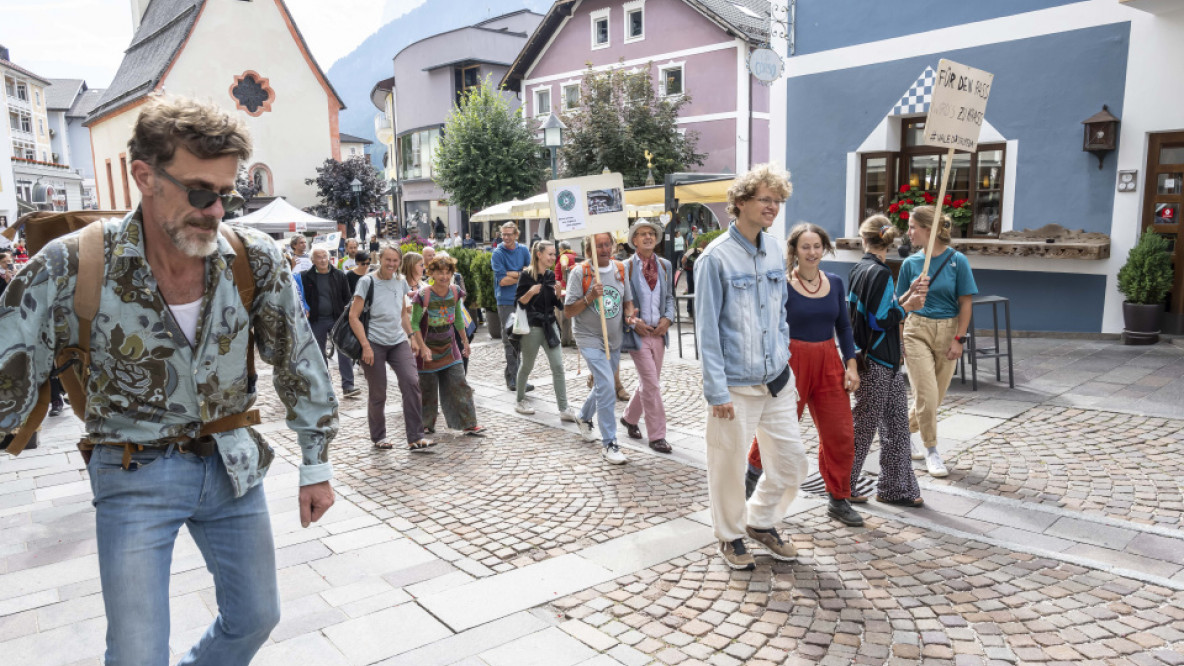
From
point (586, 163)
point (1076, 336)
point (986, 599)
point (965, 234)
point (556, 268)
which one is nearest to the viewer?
point (986, 599)

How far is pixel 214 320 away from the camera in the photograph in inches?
87.8

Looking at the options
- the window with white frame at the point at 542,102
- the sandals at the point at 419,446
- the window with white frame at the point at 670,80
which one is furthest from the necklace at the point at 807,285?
the window with white frame at the point at 542,102

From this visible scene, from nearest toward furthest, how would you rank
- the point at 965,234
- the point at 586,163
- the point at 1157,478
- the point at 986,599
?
the point at 986,599
the point at 1157,478
the point at 965,234
the point at 586,163

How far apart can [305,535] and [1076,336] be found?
10697 mm

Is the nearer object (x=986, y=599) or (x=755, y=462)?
(x=986, y=599)

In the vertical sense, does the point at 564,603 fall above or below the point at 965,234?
below

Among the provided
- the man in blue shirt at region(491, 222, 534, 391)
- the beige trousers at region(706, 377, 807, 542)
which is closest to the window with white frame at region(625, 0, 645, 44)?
the man in blue shirt at region(491, 222, 534, 391)

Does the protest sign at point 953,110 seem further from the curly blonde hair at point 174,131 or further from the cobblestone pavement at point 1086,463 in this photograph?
the curly blonde hair at point 174,131

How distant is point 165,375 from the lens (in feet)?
7.07

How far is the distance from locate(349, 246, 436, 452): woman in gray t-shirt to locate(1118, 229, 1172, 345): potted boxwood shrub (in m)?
9.05

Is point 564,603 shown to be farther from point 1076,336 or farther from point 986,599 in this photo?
point 1076,336

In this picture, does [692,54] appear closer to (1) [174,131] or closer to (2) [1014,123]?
(2) [1014,123]

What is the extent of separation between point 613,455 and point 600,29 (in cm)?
2904

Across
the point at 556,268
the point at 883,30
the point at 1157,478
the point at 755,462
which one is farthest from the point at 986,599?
the point at 883,30
